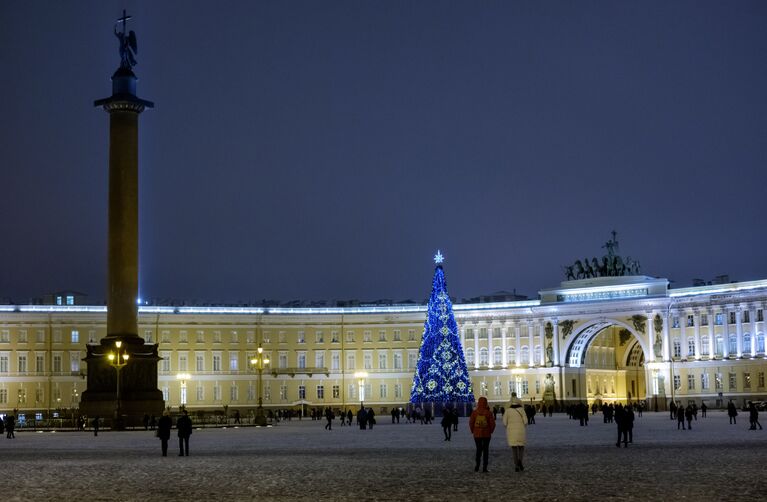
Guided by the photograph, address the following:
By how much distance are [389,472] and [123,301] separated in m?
33.3

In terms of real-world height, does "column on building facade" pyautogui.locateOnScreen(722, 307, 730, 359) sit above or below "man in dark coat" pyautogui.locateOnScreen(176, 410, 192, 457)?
above

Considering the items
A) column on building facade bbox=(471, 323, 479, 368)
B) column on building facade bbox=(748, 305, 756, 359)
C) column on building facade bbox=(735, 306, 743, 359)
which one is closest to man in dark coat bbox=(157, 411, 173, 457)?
column on building facade bbox=(748, 305, 756, 359)

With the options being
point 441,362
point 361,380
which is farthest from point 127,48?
point 361,380

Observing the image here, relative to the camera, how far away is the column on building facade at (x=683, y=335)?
9675cm

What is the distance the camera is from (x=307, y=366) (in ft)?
348

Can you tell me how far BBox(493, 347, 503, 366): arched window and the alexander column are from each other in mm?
54720

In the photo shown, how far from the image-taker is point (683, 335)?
319ft

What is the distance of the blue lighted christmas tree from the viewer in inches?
2889

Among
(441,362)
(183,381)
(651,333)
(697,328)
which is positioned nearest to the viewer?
(441,362)

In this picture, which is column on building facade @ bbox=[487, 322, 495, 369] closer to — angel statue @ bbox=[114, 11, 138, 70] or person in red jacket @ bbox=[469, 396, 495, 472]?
angel statue @ bbox=[114, 11, 138, 70]

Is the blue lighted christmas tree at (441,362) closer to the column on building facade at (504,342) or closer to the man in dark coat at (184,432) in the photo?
the column on building facade at (504,342)

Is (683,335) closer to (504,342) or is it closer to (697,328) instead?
(697,328)

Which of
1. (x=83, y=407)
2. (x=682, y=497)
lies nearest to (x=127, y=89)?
(x=83, y=407)

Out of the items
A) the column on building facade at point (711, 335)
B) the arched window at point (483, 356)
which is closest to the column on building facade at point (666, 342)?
the column on building facade at point (711, 335)
